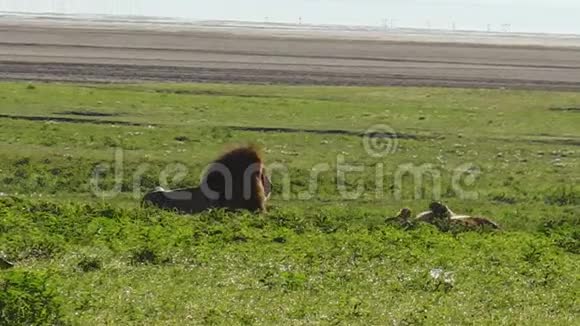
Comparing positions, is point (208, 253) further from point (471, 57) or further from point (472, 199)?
point (471, 57)

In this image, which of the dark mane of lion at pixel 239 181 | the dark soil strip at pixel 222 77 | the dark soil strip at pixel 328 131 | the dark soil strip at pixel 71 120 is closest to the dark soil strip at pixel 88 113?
the dark soil strip at pixel 71 120

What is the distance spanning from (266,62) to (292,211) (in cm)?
3853

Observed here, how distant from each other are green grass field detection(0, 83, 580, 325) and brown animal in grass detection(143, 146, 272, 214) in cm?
91

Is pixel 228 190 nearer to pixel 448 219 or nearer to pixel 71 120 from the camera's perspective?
pixel 448 219

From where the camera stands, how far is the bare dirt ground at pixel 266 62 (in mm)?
48188

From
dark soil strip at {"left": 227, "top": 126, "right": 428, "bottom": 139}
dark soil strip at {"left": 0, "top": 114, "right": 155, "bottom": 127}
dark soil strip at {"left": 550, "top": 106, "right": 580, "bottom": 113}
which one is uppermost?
dark soil strip at {"left": 0, "top": 114, "right": 155, "bottom": 127}

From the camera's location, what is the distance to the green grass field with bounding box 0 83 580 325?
1155cm

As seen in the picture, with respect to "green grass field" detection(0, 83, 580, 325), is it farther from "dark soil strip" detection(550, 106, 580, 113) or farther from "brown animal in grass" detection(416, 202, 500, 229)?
"brown animal in grass" detection(416, 202, 500, 229)

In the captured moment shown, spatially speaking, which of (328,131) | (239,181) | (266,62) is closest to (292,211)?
(239,181)

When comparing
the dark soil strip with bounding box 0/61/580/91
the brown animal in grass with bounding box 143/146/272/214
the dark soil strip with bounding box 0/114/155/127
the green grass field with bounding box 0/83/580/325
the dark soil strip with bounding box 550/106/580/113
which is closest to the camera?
the green grass field with bounding box 0/83/580/325

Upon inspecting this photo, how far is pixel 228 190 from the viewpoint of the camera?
19.7 meters

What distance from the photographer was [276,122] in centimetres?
3300

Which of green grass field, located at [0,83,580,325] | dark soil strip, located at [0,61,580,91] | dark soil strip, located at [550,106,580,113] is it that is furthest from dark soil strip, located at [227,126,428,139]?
dark soil strip, located at [0,61,580,91]

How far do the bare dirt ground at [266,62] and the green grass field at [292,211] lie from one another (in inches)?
222
